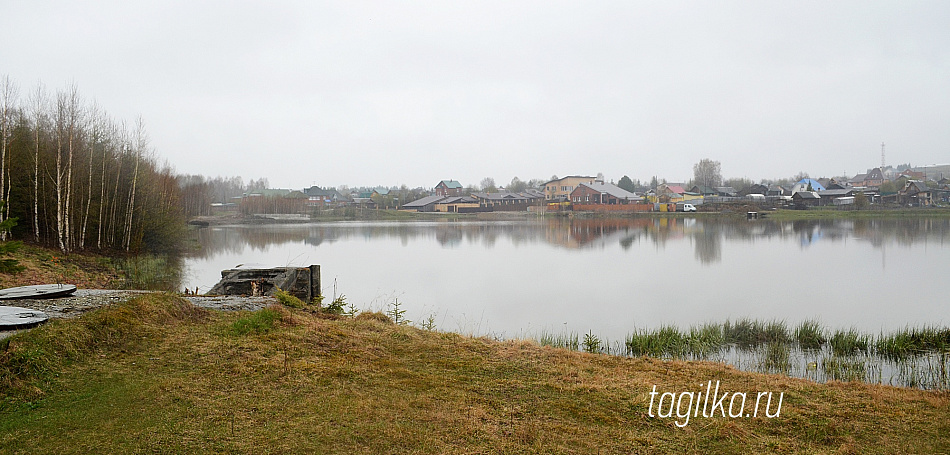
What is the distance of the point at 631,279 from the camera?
648 inches

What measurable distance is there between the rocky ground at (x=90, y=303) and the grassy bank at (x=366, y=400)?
0.78 meters

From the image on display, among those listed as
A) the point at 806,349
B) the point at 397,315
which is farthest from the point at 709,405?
the point at 397,315

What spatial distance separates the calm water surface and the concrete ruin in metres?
2.10

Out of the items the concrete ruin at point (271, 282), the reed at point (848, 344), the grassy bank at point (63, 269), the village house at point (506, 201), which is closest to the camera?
the reed at point (848, 344)

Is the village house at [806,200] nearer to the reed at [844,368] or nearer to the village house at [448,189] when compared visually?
the village house at [448,189]

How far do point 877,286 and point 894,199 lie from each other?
53.8 metres

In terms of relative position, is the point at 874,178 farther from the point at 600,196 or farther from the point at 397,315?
the point at 397,315

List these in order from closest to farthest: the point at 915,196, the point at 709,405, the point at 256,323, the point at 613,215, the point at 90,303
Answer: the point at 709,405
the point at 256,323
the point at 90,303
the point at 915,196
the point at 613,215

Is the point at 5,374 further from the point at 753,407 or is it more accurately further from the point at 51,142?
the point at 51,142

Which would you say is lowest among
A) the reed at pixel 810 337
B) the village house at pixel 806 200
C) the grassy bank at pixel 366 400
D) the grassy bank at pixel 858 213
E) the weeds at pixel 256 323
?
the reed at pixel 810 337

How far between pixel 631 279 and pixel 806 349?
7.71m

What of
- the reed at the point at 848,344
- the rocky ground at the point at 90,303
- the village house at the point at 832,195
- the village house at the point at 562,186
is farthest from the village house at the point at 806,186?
the rocky ground at the point at 90,303

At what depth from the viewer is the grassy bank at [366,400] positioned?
359 cm

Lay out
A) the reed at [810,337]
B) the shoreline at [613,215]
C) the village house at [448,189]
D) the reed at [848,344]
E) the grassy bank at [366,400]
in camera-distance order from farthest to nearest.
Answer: the village house at [448,189]
the shoreline at [613,215]
the reed at [810,337]
the reed at [848,344]
the grassy bank at [366,400]
